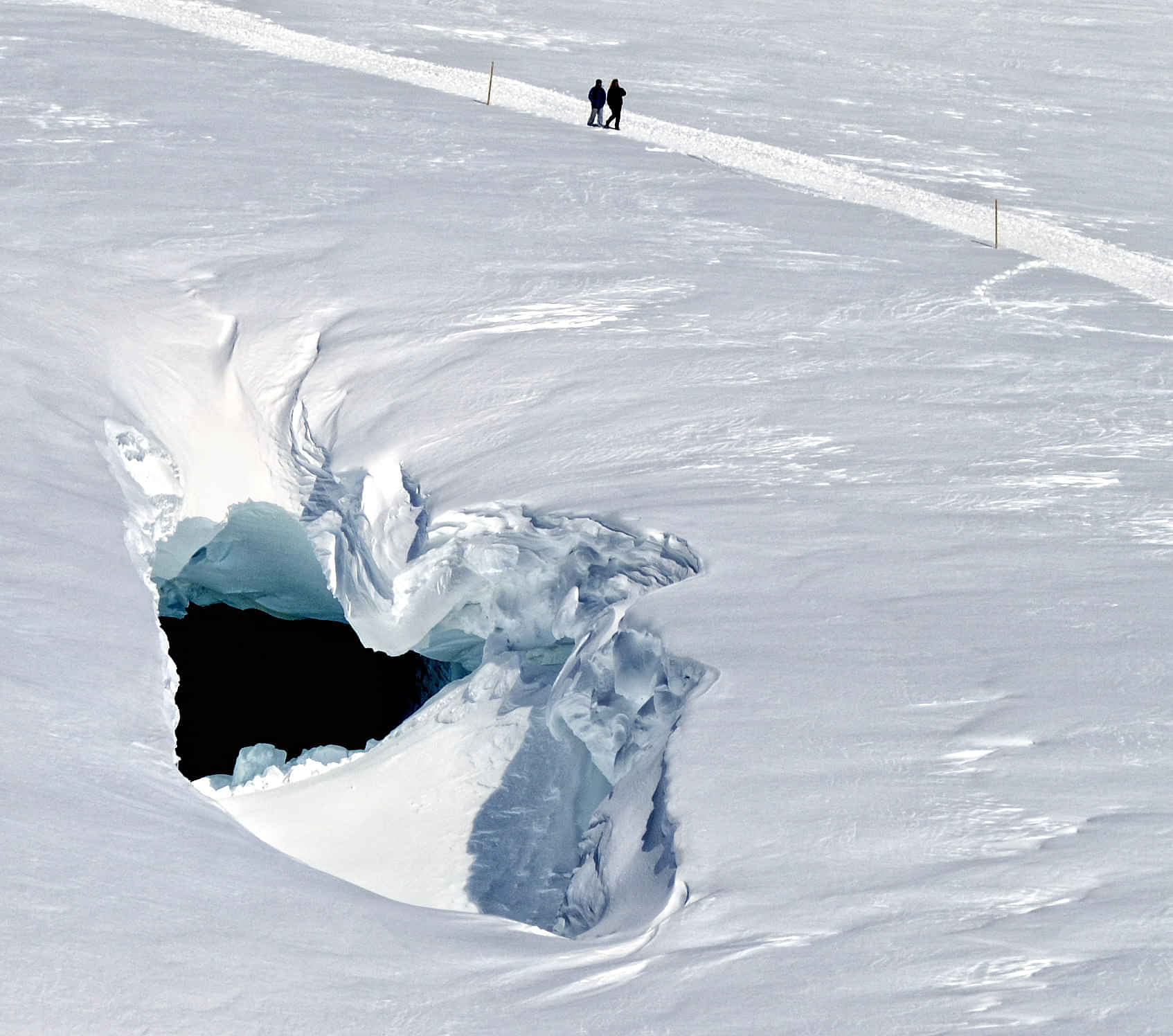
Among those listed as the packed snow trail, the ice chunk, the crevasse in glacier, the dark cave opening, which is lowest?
the dark cave opening

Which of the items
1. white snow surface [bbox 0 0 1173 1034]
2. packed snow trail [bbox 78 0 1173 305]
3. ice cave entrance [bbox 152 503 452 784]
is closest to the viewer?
white snow surface [bbox 0 0 1173 1034]

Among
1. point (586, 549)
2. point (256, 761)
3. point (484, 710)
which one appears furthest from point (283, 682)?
point (586, 549)

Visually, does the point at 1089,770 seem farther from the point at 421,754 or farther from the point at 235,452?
the point at 235,452

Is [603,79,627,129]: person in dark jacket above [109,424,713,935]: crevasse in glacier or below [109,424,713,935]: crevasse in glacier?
above

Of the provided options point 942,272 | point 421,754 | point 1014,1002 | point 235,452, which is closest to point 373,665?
point 235,452

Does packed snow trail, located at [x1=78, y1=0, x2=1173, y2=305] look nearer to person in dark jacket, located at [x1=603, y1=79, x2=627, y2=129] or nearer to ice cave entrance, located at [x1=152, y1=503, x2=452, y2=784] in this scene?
person in dark jacket, located at [x1=603, y1=79, x2=627, y2=129]

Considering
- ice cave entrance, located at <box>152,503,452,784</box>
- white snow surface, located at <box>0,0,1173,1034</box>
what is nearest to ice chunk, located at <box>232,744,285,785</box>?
white snow surface, located at <box>0,0,1173,1034</box>

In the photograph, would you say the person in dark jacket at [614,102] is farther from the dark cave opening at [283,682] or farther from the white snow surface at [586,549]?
the dark cave opening at [283,682]
